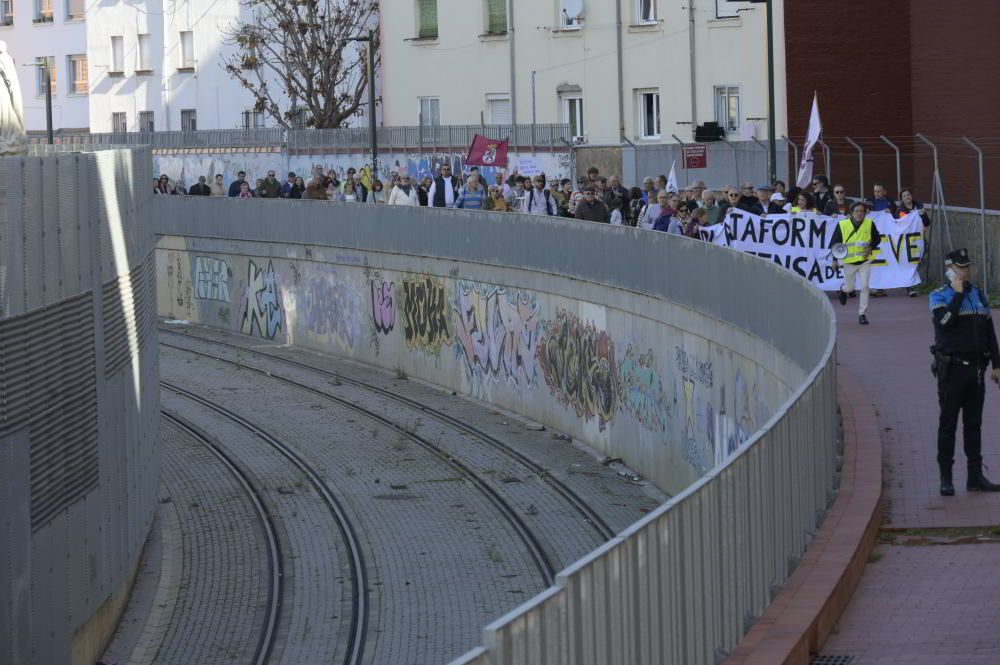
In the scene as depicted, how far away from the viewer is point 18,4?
75.4 m

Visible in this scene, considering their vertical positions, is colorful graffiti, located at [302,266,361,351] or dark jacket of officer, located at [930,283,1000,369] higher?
dark jacket of officer, located at [930,283,1000,369]

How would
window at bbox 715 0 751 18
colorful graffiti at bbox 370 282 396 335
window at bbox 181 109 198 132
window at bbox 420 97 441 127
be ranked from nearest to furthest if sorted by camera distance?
colorful graffiti at bbox 370 282 396 335 < window at bbox 715 0 751 18 < window at bbox 420 97 441 127 < window at bbox 181 109 198 132

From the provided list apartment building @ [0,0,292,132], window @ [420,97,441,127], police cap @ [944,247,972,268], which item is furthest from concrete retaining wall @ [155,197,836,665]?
apartment building @ [0,0,292,132]

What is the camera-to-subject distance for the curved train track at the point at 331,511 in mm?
15914

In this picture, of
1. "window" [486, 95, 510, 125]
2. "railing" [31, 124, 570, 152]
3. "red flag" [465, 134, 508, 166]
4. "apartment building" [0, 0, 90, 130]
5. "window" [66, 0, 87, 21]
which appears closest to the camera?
"red flag" [465, 134, 508, 166]

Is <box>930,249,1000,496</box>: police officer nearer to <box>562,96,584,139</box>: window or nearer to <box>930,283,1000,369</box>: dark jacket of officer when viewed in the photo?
<box>930,283,1000,369</box>: dark jacket of officer

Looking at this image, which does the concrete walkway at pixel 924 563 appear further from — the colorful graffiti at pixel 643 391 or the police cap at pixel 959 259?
the colorful graffiti at pixel 643 391

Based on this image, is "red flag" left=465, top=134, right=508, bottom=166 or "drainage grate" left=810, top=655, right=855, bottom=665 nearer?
"drainage grate" left=810, top=655, right=855, bottom=665

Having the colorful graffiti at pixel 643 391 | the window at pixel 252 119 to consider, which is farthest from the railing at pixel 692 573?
the window at pixel 252 119

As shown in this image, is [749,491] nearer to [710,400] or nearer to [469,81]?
[710,400]

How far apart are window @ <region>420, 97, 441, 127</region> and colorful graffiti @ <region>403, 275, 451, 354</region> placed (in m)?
20.9

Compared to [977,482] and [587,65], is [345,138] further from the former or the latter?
[977,482]

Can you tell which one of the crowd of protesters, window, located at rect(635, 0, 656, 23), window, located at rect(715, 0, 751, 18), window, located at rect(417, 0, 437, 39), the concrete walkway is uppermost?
window, located at rect(417, 0, 437, 39)

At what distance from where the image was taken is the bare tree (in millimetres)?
60688
